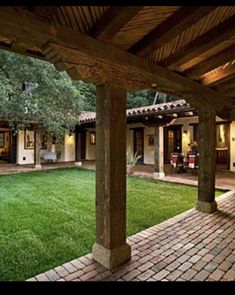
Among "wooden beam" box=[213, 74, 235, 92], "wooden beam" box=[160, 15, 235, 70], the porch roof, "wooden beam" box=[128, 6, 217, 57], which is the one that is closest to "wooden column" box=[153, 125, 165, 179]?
the porch roof

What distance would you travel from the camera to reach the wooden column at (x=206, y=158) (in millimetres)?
4719

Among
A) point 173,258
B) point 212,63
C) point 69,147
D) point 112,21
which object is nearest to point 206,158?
point 212,63

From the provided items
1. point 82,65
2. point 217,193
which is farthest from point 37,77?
point 217,193

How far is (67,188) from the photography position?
23.7 ft

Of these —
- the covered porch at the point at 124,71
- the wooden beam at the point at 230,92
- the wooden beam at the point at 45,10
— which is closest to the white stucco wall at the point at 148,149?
the wooden beam at the point at 230,92

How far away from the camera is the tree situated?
7.17 m

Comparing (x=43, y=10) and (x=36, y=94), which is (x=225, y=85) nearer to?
(x=43, y=10)

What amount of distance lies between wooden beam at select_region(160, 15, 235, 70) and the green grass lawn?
Answer: 8.88 ft

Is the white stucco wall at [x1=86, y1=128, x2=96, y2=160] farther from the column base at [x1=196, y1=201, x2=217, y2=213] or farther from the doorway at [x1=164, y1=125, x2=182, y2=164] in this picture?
the column base at [x1=196, y1=201, x2=217, y2=213]

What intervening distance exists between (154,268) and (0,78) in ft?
21.1

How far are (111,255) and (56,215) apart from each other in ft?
7.60

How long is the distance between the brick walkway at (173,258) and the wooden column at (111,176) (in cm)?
21

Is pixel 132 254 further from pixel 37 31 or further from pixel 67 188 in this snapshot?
pixel 67 188
